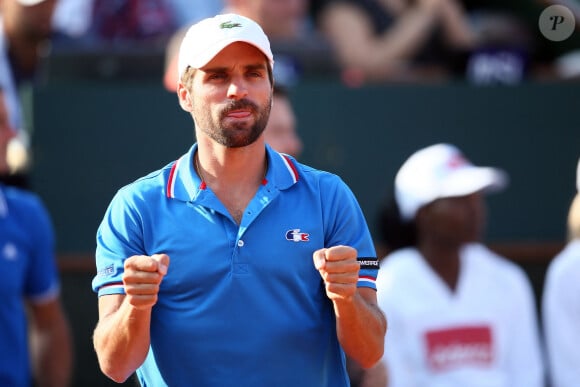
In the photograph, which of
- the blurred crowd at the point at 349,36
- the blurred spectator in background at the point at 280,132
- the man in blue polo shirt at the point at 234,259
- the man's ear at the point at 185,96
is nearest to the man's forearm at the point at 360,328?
the man in blue polo shirt at the point at 234,259

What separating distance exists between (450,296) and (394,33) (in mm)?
3214

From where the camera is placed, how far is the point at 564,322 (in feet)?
19.4

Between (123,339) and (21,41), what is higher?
(21,41)

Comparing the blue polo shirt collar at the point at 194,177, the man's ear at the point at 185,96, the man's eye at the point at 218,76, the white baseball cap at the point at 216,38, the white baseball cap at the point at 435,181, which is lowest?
the white baseball cap at the point at 435,181

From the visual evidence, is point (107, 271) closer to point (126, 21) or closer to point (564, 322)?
point (564, 322)

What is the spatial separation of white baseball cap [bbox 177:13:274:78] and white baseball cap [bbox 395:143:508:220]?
271 centimetres

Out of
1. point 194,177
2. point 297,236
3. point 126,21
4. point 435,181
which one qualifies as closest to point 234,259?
point 297,236

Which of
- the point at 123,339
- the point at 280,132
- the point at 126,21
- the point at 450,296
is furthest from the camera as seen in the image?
the point at 126,21

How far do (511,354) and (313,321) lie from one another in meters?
2.63

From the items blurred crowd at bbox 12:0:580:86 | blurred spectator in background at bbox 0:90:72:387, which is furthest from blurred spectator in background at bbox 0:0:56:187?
blurred spectator in background at bbox 0:90:72:387

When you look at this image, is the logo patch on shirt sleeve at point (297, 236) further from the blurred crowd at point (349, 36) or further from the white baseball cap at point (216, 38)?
the blurred crowd at point (349, 36)

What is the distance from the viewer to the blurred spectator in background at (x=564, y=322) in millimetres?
5871

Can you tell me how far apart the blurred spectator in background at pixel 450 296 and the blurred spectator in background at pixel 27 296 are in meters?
1.65

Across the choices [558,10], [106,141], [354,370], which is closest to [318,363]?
[354,370]
